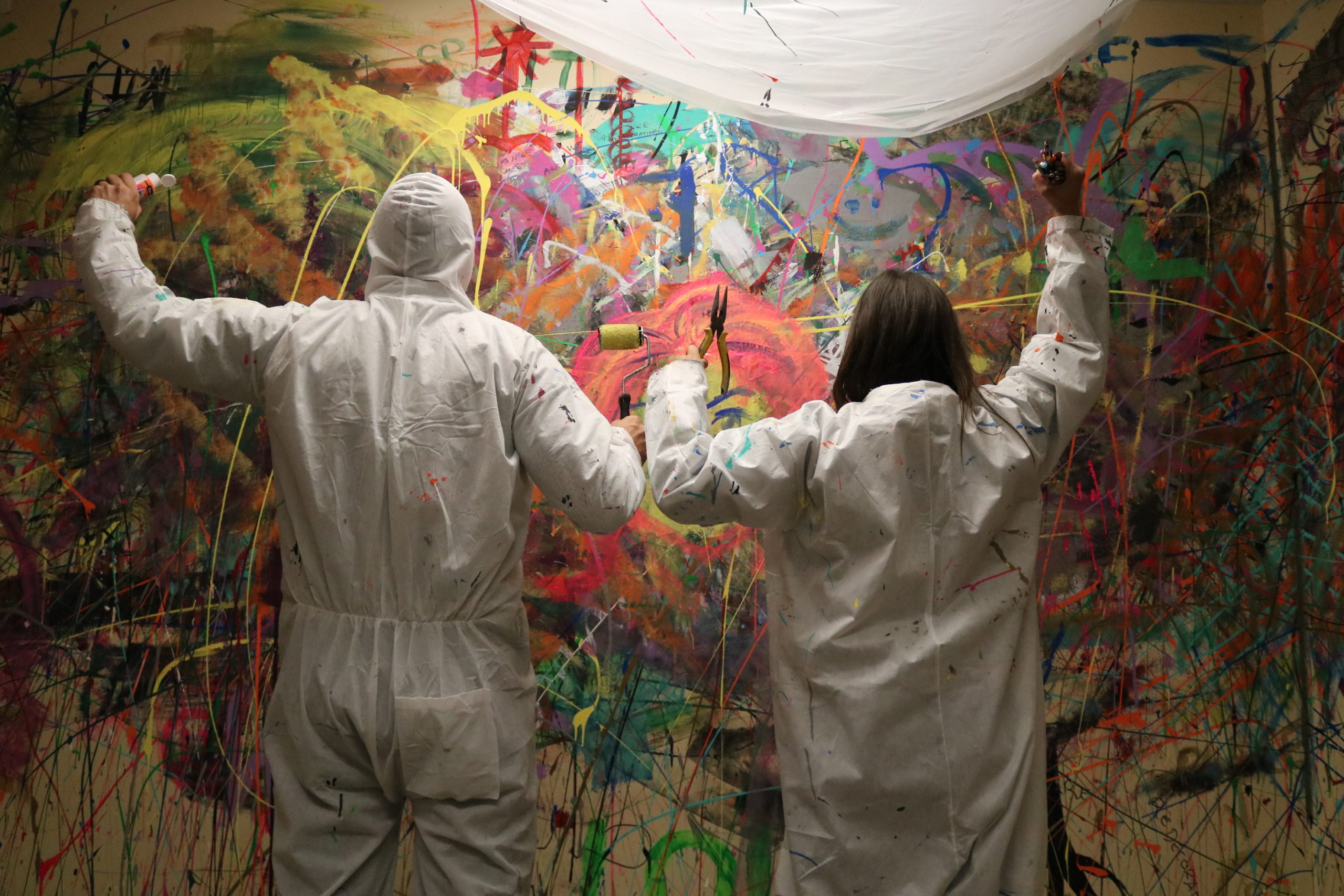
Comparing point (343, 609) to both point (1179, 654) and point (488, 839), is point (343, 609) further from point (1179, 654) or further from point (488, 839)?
point (1179, 654)

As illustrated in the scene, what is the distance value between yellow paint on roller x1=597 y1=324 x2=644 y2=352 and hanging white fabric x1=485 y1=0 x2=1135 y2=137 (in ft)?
1.60

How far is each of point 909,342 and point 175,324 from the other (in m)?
1.20

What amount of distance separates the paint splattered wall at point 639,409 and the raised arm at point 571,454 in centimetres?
52

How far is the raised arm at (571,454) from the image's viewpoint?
5.31 ft

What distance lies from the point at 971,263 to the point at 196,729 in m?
2.01

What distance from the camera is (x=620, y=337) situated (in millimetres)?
1812

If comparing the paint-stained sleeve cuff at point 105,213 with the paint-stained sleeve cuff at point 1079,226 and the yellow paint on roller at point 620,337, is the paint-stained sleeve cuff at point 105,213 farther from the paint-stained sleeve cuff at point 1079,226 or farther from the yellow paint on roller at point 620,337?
the paint-stained sleeve cuff at point 1079,226

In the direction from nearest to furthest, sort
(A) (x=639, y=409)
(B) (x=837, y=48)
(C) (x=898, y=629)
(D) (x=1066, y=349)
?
(C) (x=898, y=629)
(D) (x=1066, y=349)
(B) (x=837, y=48)
(A) (x=639, y=409)

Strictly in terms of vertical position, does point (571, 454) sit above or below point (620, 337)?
below

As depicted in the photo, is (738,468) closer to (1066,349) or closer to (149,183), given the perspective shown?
(1066,349)

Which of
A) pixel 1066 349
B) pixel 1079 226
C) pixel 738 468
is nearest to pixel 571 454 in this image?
pixel 738 468

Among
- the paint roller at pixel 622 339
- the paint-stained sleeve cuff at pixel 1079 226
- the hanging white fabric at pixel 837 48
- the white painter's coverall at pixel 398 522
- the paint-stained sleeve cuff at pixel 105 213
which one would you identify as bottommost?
the white painter's coverall at pixel 398 522

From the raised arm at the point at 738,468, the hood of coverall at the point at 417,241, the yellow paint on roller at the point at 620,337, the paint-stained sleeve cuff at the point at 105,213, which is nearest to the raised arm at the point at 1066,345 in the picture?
the raised arm at the point at 738,468

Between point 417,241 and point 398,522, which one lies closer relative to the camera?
point 398,522
